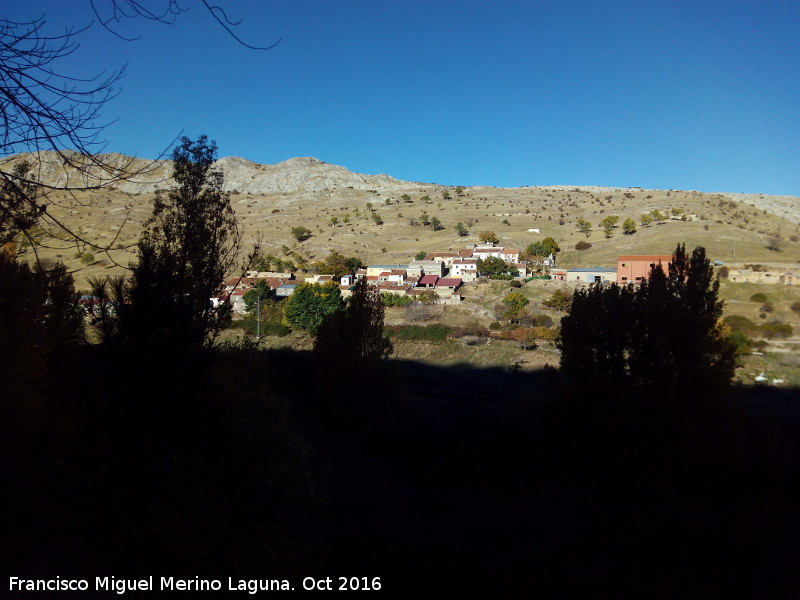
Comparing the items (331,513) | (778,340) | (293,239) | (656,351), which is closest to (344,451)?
(331,513)

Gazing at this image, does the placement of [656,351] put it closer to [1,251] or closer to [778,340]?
[778,340]

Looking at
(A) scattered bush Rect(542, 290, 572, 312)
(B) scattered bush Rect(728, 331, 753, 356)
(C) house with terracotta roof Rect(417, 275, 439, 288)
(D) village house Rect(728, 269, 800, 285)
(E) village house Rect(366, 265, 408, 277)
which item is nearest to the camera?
(B) scattered bush Rect(728, 331, 753, 356)

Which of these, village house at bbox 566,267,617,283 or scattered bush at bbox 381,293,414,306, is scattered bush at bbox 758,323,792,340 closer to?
village house at bbox 566,267,617,283

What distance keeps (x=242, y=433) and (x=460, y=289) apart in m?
39.7

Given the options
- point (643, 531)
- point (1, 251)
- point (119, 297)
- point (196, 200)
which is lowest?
point (643, 531)

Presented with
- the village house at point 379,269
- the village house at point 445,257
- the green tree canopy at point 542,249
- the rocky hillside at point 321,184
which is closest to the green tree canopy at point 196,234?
the village house at point 379,269

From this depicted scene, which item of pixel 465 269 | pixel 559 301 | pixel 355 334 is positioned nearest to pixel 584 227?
pixel 465 269

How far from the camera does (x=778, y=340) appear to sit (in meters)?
16.3

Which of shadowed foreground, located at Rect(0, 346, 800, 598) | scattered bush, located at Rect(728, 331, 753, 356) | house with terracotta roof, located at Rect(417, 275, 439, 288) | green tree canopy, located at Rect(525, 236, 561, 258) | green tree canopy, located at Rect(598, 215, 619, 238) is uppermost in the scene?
green tree canopy, located at Rect(598, 215, 619, 238)

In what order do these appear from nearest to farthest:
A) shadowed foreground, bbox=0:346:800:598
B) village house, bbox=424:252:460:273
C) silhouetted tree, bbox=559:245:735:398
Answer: shadowed foreground, bbox=0:346:800:598
silhouetted tree, bbox=559:245:735:398
village house, bbox=424:252:460:273

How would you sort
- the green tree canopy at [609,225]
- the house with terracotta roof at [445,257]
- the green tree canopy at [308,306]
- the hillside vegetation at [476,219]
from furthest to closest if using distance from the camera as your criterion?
the green tree canopy at [609,225] → the house with terracotta roof at [445,257] → the hillside vegetation at [476,219] → the green tree canopy at [308,306]

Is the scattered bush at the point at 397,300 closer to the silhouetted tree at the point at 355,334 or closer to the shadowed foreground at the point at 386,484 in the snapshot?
the silhouetted tree at the point at 355,334

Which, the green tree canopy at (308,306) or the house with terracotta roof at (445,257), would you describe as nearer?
the green tree canopy at (308,306)


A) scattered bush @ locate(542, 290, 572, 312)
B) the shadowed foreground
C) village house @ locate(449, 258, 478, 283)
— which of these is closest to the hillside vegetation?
scattered bush @ locate(542, 290, 572, 312)
